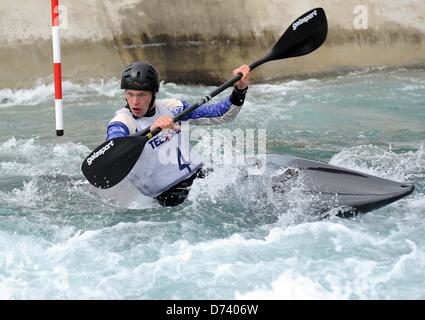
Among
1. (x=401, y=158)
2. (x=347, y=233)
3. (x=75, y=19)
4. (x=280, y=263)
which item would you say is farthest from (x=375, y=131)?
(x=75, y=19)

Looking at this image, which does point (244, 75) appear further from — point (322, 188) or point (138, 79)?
point (322, 188)

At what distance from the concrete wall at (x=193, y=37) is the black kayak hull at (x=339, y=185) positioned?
494 cm

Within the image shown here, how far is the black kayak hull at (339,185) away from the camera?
4383mm

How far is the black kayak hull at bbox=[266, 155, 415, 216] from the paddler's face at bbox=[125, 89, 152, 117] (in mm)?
916

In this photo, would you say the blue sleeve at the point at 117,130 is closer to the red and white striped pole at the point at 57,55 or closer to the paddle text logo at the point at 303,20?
the red and white striped pole at the point at 57,55

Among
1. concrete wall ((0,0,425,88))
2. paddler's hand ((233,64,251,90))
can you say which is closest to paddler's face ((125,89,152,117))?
paddler's hand ((233,64,251,90))

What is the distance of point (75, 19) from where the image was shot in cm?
938

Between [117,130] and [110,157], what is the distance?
21 cm

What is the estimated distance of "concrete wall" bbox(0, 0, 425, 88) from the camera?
9.26 meters

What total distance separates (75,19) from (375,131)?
14.2ft

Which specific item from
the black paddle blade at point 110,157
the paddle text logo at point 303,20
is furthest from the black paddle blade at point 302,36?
the black paddle blade at point 110,157

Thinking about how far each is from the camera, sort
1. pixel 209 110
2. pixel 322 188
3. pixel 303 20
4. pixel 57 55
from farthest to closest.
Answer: pixel 57 55 → pixel 303 20 → pixel 209 110 → pixel 322 188

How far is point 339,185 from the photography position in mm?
4543

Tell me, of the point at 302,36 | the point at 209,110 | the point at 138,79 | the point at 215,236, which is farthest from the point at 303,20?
the point at 215,236
